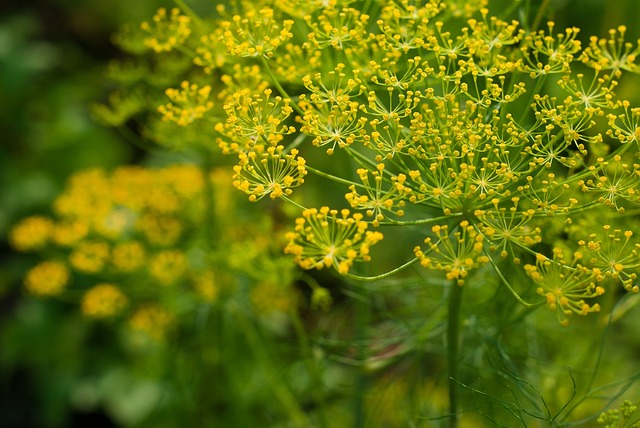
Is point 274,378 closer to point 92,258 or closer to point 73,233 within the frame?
point 92,258

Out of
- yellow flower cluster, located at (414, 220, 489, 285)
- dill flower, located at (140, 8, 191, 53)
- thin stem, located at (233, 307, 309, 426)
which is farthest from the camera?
thin stem, located at (233, 307, 309, 426)

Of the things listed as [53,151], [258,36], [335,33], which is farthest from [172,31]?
[53,151]

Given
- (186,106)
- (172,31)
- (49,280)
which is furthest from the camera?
(49,280)

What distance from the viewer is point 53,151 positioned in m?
4.09

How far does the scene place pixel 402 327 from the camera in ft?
5.91

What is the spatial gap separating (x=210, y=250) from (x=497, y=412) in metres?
0.89

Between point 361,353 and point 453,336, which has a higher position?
point 453,336

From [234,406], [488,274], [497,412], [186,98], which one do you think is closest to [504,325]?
[488,274]

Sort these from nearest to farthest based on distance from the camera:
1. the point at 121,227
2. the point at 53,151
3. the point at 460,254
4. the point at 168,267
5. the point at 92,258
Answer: the point at 460,254 < the point at 168,267 < the point at 92,258 < the point at 121,227 < the point at 53,151

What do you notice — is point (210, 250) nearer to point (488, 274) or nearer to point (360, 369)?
point (360, 369)

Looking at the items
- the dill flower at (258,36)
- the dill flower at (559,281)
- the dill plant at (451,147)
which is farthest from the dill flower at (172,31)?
the dill flower at (559,281)

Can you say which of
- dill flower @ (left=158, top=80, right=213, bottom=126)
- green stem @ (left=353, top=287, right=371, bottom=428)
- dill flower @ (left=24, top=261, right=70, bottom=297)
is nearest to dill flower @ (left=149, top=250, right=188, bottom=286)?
dill flower @ (left=24, top=261, right=70, bottom=297)

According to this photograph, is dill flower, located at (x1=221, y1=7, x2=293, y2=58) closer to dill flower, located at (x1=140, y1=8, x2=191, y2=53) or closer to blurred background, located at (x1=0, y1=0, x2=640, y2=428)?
dill flower, located at (x1=140, y1=8, x2=191, y2=53)

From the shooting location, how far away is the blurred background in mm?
3406
